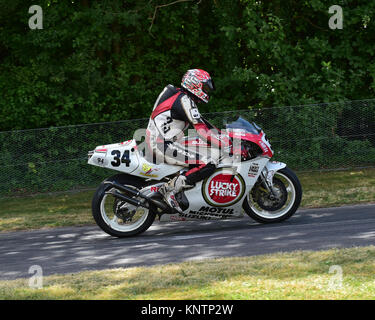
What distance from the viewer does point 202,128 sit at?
9.26 m

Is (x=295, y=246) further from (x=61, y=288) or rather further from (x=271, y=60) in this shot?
(x=271, y=60)

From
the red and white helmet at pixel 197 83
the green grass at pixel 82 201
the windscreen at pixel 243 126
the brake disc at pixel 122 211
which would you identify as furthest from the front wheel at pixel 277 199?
the green grass at pixel 82 201

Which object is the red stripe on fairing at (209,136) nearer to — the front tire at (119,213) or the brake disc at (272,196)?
the brake disc at (272,196)

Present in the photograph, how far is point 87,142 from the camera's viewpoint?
15.1 metres

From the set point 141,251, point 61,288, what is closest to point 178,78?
point 141,251

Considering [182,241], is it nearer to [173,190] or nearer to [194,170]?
[173,190]

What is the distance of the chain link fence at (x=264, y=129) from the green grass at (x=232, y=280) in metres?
7.61

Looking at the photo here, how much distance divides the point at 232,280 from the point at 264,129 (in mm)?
8745

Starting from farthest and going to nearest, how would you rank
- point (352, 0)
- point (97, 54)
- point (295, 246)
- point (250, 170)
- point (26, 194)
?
point (97, 54) → point (352, 0) → point (26, 194) → point (250, 170) → point (295, 246)

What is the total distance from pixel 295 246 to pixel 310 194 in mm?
4396

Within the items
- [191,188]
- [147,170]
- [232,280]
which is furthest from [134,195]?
[232,280]

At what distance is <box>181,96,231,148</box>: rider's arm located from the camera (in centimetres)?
920

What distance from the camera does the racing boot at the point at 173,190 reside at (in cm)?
933

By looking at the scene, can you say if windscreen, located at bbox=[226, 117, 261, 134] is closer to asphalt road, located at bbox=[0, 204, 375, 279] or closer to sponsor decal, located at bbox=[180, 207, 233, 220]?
sponsor decal, located at bbox=[180, 207, 233, 220]
